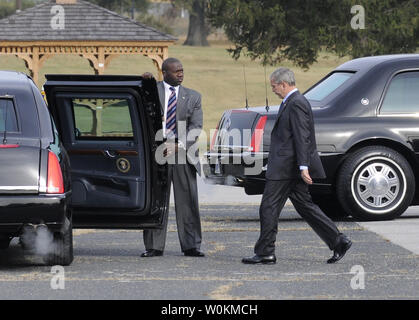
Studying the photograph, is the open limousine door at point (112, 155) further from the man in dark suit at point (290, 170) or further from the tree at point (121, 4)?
the tree at point (121, 4)

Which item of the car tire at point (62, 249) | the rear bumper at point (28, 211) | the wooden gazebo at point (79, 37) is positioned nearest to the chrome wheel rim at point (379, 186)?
the car tire at point (62, 249)

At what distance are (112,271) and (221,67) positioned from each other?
7038 cm

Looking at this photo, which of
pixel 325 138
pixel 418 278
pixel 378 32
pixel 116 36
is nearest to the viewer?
pixel 418 278

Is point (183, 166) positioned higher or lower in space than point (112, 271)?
higher

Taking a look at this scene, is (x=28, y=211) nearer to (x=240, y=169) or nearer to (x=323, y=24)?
(x=240, y=169)

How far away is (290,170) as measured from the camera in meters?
10.0

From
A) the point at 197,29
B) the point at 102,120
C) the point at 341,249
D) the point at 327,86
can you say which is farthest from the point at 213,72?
the point at 341,249

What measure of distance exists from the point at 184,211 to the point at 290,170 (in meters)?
1.13

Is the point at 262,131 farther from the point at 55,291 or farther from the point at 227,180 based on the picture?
the point at 55,291

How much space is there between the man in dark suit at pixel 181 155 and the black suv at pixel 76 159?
143 millimetres

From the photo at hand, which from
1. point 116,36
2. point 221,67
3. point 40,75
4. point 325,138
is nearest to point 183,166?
point 325,138

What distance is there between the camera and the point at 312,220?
10133 millimetres

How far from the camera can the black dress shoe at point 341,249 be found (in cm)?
998

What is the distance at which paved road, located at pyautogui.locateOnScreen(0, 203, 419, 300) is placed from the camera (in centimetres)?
851
